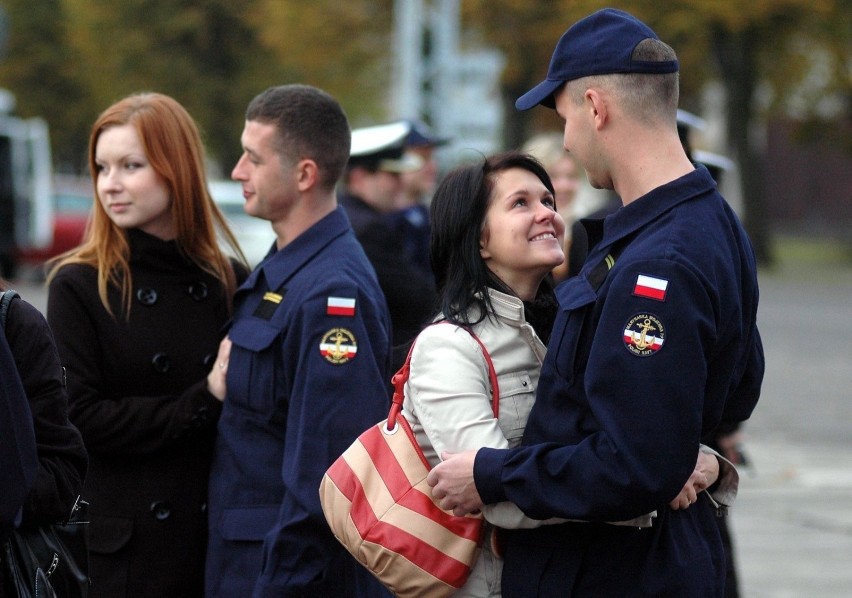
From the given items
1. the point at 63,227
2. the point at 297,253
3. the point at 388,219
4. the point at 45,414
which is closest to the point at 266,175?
the point at 297,253

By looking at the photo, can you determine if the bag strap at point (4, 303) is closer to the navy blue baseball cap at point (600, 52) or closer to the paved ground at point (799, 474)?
the navy blue baseball cap at point (600, 52)

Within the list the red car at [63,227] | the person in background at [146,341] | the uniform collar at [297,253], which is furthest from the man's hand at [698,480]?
the red car at [63,227]

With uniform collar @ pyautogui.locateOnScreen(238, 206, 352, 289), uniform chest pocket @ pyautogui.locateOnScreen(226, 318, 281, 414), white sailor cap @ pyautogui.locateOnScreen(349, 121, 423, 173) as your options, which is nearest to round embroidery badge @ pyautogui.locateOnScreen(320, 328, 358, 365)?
uniform chest pocket @ pyautogui.locateOnScreen(226, 318, 281, 414)

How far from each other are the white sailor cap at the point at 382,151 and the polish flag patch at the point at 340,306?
9.81ft

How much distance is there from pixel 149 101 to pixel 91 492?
47.2 inches

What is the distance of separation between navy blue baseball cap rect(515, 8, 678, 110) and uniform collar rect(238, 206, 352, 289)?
116 centimetres

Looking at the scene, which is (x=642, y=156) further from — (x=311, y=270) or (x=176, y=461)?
(x=176, y=461)

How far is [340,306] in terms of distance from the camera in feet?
12.4

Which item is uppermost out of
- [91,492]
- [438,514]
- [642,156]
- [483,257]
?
[642,156]

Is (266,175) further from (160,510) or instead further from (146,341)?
(160,510)

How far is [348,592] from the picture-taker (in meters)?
3.72

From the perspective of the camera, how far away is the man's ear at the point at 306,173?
13.6 ft

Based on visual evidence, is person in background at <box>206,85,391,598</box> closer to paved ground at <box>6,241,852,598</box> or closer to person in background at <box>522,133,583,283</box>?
paved ground at <box>6,241,852,598</box>

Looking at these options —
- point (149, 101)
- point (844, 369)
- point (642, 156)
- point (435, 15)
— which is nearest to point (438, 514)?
point (642, 156)
